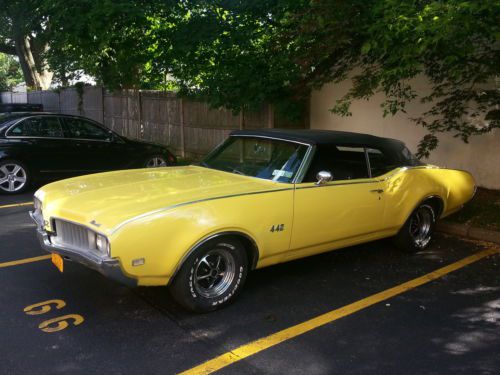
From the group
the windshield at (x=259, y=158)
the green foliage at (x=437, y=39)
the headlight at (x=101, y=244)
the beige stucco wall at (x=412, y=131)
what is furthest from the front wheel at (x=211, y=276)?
the beige stucco wall at (x=412, y=131)

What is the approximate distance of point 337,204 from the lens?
15.6 feet

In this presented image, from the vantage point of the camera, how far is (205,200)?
157 inches

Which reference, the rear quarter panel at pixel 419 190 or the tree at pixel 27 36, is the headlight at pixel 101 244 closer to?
the rear quarter panel at pixel 419 190

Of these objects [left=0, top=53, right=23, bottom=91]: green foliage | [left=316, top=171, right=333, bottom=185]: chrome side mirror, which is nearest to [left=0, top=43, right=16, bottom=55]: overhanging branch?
[left=316, top=171, right=333, bottom=185]: chrome side mirror

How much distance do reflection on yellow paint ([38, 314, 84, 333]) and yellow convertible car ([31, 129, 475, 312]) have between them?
0.46 m

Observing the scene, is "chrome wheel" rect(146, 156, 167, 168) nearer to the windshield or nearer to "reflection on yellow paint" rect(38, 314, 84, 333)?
the windshield

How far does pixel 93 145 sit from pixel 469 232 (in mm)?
6684

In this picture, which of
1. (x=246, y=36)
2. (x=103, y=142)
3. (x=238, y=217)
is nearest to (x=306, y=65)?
(x=246, y=36)

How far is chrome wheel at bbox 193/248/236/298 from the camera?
404 cm

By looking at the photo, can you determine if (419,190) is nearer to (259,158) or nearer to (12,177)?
(259,158)

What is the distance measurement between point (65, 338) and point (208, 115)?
9.85 metres

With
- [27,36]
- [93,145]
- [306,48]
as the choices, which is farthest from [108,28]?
[27,36]

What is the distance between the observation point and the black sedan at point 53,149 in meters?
8.80

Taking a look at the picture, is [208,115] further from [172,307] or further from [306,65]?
[172,307]
